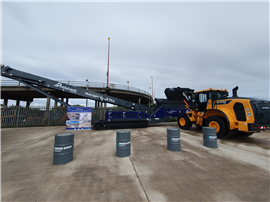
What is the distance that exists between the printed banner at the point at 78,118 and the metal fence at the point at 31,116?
898 millimetres

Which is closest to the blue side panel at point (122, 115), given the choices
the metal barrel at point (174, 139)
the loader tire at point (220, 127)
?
the loader tire at point (220, 127)

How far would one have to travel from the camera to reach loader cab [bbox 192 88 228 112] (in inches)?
310

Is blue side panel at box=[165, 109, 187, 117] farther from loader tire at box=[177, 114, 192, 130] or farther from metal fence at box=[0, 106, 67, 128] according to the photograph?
metal fence at box=[0, 106, 67, 128]

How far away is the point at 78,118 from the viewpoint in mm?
10438

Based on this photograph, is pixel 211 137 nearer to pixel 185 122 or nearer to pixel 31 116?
pixel 185 122

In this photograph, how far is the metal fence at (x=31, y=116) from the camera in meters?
11.9

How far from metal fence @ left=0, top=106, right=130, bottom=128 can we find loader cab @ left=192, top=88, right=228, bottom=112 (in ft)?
28.7

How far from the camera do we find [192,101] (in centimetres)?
904

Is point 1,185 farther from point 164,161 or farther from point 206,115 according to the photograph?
point 206,115

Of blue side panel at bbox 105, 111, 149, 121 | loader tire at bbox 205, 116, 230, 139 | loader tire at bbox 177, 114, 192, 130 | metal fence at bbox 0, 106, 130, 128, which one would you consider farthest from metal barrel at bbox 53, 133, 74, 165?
loader tire at bbox 177, 114, 192, 130

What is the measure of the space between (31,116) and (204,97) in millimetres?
17057

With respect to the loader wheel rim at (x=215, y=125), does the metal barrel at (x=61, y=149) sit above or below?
below

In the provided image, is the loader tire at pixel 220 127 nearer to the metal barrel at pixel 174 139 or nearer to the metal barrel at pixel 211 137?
the metal barrel at pixel 211 137

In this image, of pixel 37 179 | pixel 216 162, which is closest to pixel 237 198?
pixel 216 162
